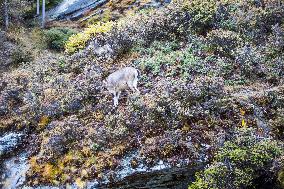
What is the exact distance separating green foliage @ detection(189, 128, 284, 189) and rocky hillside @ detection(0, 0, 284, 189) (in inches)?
0.9

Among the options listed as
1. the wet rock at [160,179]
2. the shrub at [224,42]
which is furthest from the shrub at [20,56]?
the wet rock at [160,179]

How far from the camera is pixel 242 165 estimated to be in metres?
8.33

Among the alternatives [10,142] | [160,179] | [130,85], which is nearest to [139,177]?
[160,179]

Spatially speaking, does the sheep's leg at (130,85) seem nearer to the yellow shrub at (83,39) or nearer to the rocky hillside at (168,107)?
the rocky hillside at (168,107)

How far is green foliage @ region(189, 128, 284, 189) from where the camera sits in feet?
26.3

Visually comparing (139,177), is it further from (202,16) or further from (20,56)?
(20,56)

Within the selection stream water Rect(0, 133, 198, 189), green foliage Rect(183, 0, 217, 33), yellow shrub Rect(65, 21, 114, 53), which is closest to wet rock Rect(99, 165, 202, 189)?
stream water Rect(0, 133, 198, 189)

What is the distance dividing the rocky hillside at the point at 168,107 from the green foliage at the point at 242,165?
0.07ft

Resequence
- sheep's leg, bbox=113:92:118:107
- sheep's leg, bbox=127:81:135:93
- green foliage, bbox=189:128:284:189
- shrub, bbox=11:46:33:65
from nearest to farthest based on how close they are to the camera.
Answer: green foliage, bbox=189:128:284:189
sheep's leg, bbox=113:92:118:107
sheep's leg, bbox=127:81:135:93
shrub, bbox=11:46:33:65

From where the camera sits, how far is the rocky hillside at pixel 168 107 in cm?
1007

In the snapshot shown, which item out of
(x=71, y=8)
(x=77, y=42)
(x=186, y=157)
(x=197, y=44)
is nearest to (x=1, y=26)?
(x=71, y=8)

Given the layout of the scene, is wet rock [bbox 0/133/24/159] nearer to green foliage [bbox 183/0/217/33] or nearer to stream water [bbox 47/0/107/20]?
green foliage [bbox 183/0/217/33]

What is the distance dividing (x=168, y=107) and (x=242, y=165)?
3.89 m

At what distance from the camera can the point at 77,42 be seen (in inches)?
789
